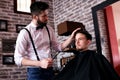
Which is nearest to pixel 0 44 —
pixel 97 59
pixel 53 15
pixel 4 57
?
pixel 4 57

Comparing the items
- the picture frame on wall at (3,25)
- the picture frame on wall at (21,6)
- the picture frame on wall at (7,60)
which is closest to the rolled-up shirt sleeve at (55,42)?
the picture frame on wall at (7,60)

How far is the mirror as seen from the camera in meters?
3.15

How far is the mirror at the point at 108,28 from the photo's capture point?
3154 millimetres

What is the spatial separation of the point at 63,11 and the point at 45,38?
2.45 meters

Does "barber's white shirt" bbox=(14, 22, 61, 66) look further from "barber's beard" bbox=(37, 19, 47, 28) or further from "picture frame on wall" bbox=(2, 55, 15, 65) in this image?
"picture frame on wall" bbox=(2, 55, 15, 65)

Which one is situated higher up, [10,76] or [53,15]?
[53,15]

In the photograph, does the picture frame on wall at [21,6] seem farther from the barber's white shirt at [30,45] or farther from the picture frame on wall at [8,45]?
the barber's white shirt at [30,45]

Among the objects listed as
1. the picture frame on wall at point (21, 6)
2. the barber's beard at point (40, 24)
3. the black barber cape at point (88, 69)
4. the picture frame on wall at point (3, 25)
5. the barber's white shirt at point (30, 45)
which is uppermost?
the picture frame on wall at point (21, 6)

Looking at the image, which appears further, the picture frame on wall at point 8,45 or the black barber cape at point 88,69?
the picture frame on wall at point 8,45

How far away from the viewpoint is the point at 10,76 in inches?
154

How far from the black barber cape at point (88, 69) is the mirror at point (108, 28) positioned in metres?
1.01

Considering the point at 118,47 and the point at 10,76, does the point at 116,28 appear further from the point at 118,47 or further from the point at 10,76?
the point at 10,76

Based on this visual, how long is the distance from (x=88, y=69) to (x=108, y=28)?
1.43 meters

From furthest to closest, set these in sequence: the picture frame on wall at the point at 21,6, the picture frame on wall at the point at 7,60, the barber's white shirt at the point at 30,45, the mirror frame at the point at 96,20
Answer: the picture frame on wall at the point at 21,6
the picture frame on wall at the point at 7,60
the mirror frame at the point at 96,20
the barber's white shirt at the point at 30,45
